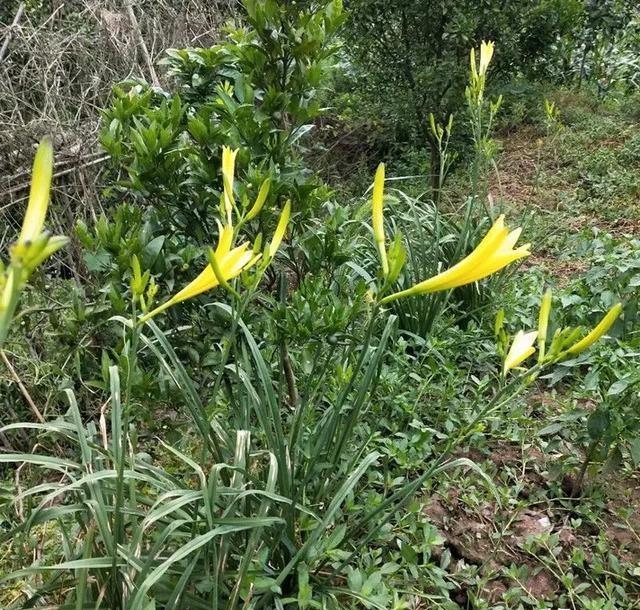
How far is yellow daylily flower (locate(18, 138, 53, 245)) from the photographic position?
0.63 meters

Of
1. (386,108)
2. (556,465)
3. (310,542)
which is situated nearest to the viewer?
(310,542)

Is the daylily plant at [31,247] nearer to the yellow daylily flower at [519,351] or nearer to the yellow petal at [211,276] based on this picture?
the yellow petal at [211,276]

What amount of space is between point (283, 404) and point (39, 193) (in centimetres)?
151

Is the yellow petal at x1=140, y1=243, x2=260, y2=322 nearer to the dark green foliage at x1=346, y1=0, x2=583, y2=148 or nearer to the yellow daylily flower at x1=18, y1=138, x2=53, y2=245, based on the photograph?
the yellow daylily flower at x1=18, y1=138, x2=53, y2=245

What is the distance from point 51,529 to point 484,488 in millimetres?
1380

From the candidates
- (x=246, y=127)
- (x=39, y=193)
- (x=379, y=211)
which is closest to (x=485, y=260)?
(x=379, y=211)

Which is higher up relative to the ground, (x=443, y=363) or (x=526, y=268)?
(x=443, y=363)

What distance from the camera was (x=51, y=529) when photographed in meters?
1.93

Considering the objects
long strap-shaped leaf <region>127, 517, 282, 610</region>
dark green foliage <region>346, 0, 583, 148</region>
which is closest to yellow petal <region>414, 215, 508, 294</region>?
long strap-shaped leaf <region>127, 517, 282, 610</region>

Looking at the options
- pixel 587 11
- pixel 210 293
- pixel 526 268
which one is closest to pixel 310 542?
pixel 210 293

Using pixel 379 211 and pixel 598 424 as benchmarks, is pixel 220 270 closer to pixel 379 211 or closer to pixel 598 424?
pixel 379 211

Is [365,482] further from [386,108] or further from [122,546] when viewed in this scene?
[386,108]

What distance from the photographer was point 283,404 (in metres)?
2.07

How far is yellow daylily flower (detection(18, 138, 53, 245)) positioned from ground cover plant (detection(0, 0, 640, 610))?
13.5 inches
